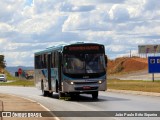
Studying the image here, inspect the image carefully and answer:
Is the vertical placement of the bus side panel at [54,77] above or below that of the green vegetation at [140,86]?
above

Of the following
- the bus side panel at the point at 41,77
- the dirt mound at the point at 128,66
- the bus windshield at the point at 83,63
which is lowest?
the dirt mound at the point at 128,66

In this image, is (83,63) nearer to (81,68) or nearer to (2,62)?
(81,68)

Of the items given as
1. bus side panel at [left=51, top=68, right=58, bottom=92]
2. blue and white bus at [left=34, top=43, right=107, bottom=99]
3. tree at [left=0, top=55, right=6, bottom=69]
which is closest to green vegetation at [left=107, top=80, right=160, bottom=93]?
bus side panel at [left=51, top=68, right=58, bottom=92]

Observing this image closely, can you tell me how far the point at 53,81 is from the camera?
112 feet

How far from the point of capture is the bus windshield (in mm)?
30703

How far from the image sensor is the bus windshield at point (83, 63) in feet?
101

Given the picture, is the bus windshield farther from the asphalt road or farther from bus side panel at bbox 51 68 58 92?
bus side panel at bbox 51 68 58 92

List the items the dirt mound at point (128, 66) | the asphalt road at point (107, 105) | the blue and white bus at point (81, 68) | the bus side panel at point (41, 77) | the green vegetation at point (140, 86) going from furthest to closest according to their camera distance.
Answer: the dirt mound at point (128, 66) → the green vegetation at point (140, 86) → the bus side panel at point (41, 77) → the blue and white bus at point (81, 68) → the asphalt road at point (107, 105)

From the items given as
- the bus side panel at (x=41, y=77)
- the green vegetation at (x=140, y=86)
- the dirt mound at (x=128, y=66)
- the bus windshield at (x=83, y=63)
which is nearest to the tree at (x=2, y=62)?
the dirt mound at (x=128, y=66)

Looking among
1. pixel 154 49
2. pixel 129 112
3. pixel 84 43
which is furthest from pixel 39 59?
pixel 154 49

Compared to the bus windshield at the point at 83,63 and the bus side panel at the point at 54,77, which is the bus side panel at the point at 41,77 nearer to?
the bus side panel at the point at 54,77

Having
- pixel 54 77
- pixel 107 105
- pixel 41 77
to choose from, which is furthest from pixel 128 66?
pixel 107 105

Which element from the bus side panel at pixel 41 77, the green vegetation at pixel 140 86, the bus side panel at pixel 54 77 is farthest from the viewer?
the green vegetation at pixel 140 86

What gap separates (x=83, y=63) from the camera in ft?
101
